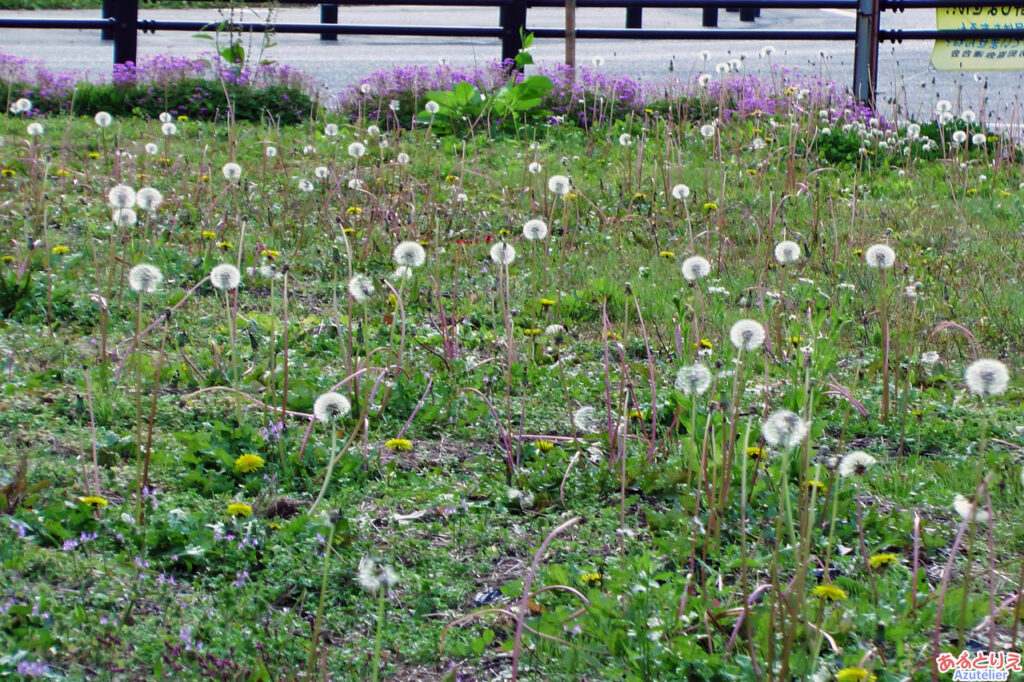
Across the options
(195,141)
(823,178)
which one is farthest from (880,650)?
(195,141)

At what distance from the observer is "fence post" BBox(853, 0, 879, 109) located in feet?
30.7

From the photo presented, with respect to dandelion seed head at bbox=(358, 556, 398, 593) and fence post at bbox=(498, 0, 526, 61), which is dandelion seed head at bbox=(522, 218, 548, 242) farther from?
fence post at bbox=(498, 0, 526, 61)

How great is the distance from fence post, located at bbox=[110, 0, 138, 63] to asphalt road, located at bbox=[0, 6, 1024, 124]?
1502mm

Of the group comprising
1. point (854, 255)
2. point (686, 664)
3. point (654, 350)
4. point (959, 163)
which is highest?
point (959, 163)

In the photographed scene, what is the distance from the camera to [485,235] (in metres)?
5.43

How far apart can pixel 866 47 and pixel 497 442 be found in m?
7.50

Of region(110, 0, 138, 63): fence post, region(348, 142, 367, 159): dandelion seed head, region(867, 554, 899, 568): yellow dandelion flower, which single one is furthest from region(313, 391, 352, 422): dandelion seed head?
region(110, 0, 138, 63): fence post

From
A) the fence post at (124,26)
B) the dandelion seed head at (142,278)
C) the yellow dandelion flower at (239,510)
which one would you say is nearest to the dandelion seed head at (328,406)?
the yellow dandelion flower at (239,510)

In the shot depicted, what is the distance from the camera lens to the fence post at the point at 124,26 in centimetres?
995

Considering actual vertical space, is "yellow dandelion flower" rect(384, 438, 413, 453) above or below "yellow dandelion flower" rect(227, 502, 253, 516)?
above

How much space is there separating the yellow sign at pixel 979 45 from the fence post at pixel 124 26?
727cm

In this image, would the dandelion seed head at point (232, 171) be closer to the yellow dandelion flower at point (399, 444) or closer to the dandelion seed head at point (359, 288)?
the dandelion seed head at point (359, 288)

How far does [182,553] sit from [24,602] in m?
0.36

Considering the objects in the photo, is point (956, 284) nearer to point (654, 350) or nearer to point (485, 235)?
point (654, 350)
